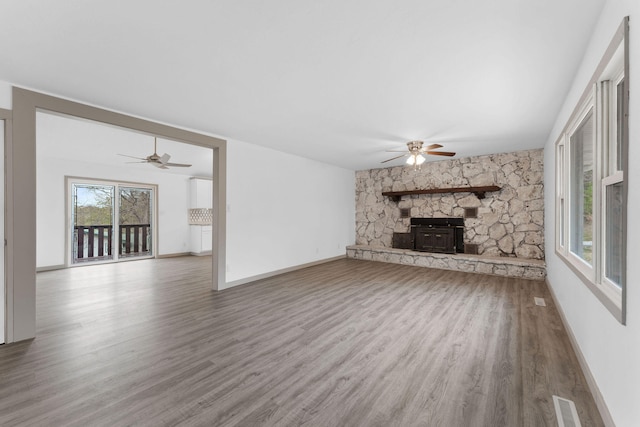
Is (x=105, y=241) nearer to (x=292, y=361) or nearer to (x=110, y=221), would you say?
(x=110, y=221)

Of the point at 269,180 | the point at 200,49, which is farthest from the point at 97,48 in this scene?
the point at 269,180

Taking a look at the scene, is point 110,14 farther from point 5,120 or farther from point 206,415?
point 206,415

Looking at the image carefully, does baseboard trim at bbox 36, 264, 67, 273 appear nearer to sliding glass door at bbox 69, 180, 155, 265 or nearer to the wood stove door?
sliding glass door at bbox 69, 180, 155, 265

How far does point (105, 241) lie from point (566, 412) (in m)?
8.75

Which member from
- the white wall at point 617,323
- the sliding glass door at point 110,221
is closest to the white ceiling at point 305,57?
the white wall at point 617,323

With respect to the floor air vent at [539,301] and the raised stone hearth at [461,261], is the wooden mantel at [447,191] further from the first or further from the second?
the floor air vent at [539,301]

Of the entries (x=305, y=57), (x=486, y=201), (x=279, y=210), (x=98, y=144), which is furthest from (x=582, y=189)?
(x=98, y=144)

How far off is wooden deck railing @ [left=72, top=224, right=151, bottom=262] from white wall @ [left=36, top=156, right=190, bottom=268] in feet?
1.26

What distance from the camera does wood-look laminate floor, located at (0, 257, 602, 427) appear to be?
1.67m

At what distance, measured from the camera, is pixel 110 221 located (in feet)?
23.1

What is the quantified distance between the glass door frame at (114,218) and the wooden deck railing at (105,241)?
0.43 feet

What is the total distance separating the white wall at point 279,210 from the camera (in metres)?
4.73

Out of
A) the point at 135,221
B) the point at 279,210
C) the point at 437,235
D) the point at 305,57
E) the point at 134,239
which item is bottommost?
the point at 134,239

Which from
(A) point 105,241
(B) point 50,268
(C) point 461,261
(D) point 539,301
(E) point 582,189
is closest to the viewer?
(E) point 582,189
